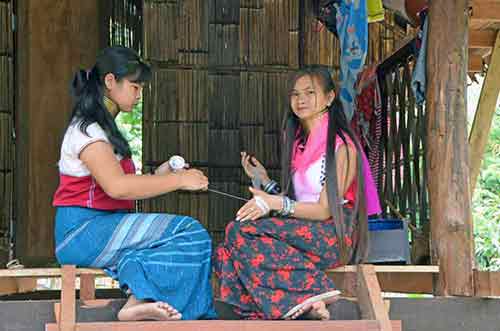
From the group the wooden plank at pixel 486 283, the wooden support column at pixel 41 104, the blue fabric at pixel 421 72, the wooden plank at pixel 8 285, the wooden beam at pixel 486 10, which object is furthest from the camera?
the wooden support column at pixel 41 104

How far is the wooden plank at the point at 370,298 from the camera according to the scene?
12.9 ft

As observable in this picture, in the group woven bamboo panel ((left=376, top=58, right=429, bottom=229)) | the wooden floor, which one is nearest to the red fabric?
the wooden floor

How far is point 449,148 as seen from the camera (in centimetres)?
466

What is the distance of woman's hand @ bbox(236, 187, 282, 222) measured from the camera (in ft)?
13.1

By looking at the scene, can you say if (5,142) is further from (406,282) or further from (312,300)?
(312,300)

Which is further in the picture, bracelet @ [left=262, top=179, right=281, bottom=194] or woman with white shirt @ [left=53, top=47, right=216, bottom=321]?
bracelet @ [left=262, top=179, right=281, bottom=194]

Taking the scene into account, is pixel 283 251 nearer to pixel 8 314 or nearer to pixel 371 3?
pixel 8 314

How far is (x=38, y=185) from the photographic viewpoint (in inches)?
260

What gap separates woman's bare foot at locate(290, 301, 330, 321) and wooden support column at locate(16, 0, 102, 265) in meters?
2.91

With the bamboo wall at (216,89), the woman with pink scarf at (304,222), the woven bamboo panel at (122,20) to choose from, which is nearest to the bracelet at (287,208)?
the woman with pink scarf at (304,222)

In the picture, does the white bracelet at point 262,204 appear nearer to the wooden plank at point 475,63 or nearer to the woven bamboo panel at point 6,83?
the woven bamboo panel at point 6,83

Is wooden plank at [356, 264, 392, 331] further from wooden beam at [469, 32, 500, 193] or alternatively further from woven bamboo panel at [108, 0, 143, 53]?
woven bamboo panel at [108, 0, 143, 53]

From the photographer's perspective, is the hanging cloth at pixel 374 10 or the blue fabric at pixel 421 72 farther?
the hanging cloth at pixel 374 10

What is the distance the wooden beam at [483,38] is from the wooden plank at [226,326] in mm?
3789
